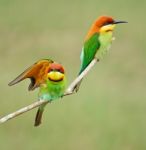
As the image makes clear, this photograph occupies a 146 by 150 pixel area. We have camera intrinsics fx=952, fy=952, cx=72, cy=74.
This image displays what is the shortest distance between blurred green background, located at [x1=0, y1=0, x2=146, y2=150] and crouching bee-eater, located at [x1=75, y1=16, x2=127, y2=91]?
1850 mm

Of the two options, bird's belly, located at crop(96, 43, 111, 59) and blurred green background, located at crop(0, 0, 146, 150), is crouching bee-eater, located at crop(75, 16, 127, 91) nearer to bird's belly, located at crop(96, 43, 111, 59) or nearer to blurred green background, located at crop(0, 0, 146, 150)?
bird's belly, located at crop(96, 43, 111, 59)

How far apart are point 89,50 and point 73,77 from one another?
108 inches

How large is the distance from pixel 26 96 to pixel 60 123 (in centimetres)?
30

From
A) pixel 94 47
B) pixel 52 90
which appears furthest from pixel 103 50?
pixel 52 90

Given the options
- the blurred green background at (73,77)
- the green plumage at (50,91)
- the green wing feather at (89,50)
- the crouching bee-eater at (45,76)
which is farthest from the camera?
the blurred green background at (73,77)

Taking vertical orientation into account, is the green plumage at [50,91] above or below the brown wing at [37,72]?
below

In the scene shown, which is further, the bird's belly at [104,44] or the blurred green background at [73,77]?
the blurred green background at [73,77]

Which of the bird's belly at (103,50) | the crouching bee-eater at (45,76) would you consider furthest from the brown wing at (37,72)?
the bird's belly at (103,50)

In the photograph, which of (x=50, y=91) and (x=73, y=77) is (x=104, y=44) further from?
(x=73, y=77)

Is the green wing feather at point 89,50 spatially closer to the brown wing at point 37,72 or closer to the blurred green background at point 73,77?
the brown wing at point 37,72

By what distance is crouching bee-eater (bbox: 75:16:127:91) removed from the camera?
2260mm

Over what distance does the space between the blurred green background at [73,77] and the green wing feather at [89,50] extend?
1.85 metres

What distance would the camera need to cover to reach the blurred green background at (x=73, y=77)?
438 centimetres

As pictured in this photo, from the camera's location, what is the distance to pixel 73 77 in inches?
202
